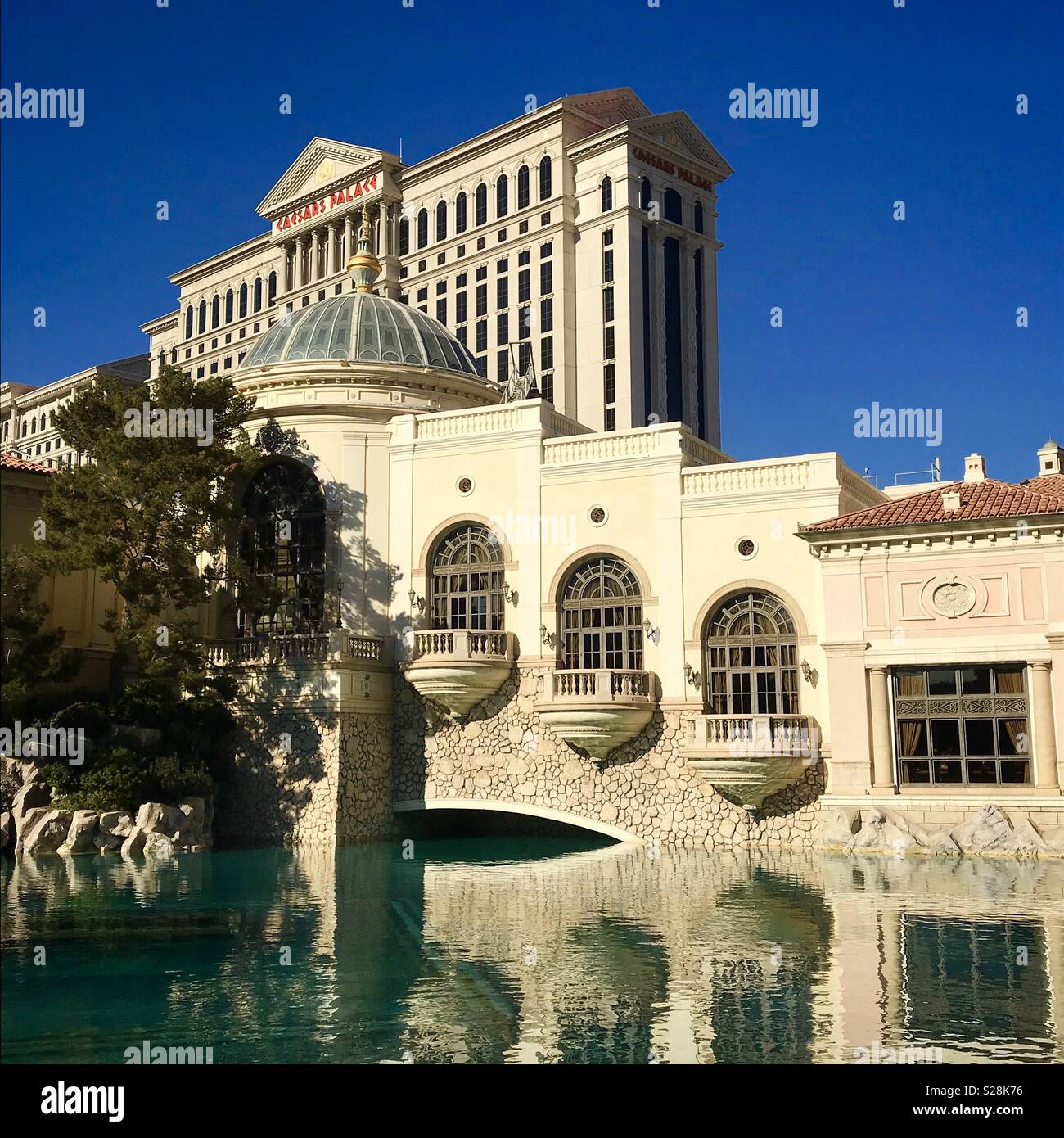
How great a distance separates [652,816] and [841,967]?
18.0m

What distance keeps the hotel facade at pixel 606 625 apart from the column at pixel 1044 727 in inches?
2.4

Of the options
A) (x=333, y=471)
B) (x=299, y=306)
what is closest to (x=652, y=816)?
(x=333, y=471)

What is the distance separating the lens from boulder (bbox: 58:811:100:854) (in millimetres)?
29469

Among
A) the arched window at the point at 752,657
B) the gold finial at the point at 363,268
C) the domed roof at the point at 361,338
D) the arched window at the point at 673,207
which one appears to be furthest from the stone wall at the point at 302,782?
the arched window at the point at 673,207

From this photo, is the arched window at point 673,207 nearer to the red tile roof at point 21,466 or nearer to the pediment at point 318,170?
the pediment at point 318,170

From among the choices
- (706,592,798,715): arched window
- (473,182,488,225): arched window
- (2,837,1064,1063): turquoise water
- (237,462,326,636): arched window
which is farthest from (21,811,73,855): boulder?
(473,182,488,225): arched window

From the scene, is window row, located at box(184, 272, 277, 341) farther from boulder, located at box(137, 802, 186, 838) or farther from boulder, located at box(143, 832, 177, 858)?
boulder, located at box(143, 832, 177, 858)

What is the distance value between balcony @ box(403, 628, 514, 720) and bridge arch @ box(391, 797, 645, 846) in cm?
256

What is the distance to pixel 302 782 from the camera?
34500 mm

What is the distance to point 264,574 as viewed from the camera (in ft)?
126

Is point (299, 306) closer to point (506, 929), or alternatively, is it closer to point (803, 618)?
point (803, 618)

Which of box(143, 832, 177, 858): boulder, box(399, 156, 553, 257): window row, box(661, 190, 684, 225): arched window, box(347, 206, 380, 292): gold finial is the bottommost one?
box(143, 832, 177, 858): boulder

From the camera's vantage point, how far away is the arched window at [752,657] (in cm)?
3278

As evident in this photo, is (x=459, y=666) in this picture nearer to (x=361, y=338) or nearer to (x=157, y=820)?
(x=157, y=820)
